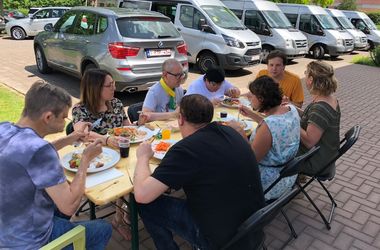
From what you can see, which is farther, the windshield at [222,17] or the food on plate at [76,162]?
the windshield at [222,17]

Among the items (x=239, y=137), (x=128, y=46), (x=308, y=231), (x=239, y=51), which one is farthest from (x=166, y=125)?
(x=239, y=51)

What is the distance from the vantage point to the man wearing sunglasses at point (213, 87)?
4.14m

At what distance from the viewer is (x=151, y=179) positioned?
6.50ft

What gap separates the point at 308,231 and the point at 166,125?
5.79 ft

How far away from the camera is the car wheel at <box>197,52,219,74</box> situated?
392 inches

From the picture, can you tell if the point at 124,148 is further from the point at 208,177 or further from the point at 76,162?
the point at 208,177

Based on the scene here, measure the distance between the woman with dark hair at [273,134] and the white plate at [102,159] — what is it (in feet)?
3.63

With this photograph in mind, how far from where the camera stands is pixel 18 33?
1675 centimetres

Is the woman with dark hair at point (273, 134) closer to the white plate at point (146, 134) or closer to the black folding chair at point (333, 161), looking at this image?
the black folding chair at point (333, 161)

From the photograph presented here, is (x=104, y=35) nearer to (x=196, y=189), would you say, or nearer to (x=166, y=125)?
(x=166, y=125)

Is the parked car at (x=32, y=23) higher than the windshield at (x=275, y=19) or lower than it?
lower

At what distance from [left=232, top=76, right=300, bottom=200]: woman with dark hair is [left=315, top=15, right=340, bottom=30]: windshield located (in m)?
13.3

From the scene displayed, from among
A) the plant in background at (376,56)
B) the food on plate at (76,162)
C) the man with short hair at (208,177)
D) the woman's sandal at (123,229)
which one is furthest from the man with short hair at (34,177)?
the plant in background at (376,56)

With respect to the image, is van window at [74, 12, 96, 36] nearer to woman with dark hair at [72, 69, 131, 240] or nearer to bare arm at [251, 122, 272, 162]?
woman with dark hair at [72, 69, 131, 240]
